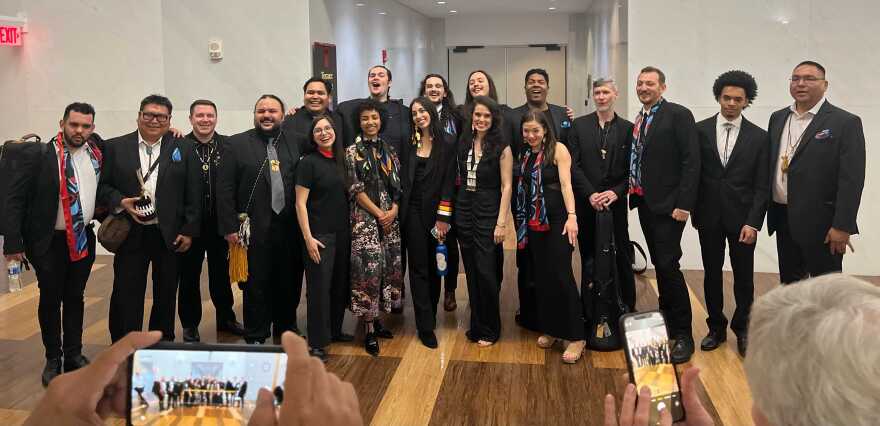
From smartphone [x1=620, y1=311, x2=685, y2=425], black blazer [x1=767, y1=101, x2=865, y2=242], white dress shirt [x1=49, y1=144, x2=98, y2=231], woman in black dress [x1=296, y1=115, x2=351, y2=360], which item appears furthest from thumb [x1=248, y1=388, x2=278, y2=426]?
black blazer [x1=767, y1=101, x2=865, y2=242]

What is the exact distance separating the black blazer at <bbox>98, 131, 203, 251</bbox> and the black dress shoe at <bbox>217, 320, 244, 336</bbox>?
2.93ft

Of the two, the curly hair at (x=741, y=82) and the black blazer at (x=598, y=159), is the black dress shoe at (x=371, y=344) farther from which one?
the curly hair at (x=741, y=82)

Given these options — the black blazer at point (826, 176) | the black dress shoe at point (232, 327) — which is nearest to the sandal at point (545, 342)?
the black blazer at point (826, 176)

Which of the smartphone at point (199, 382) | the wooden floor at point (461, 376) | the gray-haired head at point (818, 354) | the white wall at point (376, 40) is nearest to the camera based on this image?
the gray-haired head at point (818, 354)

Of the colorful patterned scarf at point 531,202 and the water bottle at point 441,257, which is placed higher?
the colorful patterned scarf at point 531,202

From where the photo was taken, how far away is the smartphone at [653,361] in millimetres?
1557

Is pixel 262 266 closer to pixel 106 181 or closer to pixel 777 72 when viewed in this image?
pixel 106 181

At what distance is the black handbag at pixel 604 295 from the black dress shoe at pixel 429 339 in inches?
38.4

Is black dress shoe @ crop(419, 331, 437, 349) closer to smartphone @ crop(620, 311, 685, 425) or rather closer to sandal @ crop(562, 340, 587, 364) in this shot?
sandal @ crop(562, 340, 587, 364)

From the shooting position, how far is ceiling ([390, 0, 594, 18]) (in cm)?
1220

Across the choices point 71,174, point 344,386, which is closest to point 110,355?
point 344,386

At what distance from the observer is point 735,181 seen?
438 cm

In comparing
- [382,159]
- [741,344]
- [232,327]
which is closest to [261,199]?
[382,159]

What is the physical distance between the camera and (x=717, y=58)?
21.0 feet
